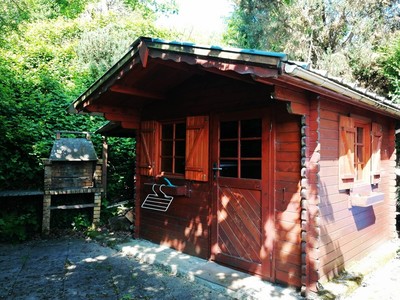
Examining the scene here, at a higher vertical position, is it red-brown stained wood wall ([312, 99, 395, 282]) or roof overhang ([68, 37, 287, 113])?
roof overhang ([68, 37, 287, 113])

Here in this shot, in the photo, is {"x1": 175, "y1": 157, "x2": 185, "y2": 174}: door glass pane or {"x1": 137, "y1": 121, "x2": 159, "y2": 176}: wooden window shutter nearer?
{"x1": 175, "y1": 157, "x2": 185, "y2": 174}: door glass pane

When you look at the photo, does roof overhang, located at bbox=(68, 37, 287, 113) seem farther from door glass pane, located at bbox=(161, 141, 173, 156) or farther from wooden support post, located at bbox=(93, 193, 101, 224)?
wooden support post, located at bbox=(93, 193, 101, 224)

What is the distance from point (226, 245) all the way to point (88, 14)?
51.7 feet

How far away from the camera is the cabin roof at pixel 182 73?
101 inches

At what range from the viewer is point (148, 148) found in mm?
5273

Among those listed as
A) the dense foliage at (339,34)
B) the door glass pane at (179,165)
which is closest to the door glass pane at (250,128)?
the door glass pane at (179,165)

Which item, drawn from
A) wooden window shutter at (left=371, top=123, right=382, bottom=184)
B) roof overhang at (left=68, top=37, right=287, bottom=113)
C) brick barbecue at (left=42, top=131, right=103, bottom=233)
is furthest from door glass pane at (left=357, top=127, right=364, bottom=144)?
brick barbecue at (left=42, top=131, right=103, bottom=233)

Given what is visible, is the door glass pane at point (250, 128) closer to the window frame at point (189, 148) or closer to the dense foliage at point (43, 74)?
the window frame at point (189, 148)

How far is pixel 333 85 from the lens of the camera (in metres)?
2.99

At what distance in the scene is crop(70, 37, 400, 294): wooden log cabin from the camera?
10.6 ft

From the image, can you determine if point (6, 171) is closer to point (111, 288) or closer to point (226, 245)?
point (111, 288)

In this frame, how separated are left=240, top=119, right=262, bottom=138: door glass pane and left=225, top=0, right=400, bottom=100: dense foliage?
4719 millimetres

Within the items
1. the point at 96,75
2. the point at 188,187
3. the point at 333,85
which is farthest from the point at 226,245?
the point at 96,75

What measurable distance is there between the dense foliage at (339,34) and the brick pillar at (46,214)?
286 inches
